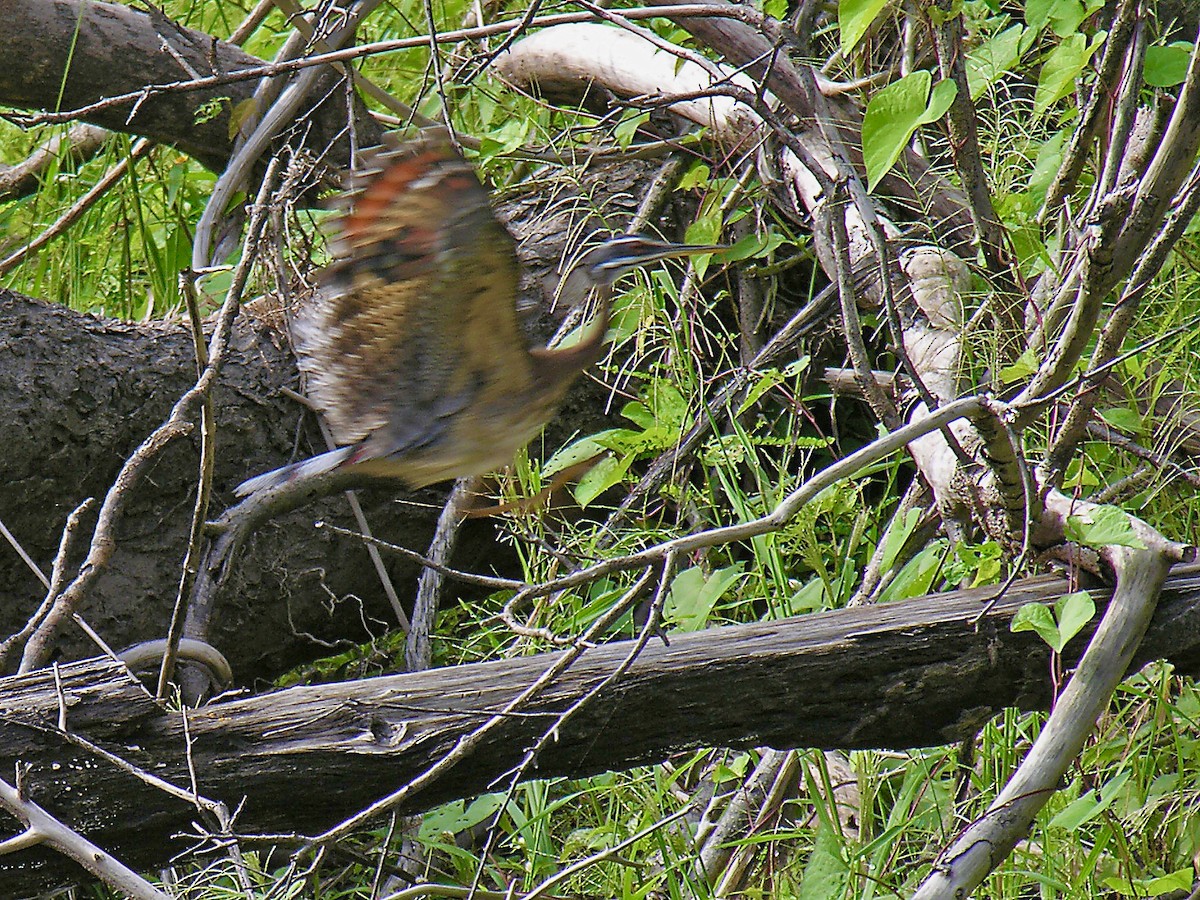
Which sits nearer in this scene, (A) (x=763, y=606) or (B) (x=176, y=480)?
(B) (x=176, y=480)

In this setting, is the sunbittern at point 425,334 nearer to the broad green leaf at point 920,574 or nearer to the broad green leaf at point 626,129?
the broad green leaf at point 920,574

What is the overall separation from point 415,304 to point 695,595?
3.30ft

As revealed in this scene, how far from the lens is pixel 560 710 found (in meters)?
1.35

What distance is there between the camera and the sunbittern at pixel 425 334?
2.83ft

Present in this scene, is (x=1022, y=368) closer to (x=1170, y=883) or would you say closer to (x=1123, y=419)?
(x=1123, y=419)

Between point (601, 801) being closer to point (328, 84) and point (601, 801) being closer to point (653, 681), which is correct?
point (653, 681)

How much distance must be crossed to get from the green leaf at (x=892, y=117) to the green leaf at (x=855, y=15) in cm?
6

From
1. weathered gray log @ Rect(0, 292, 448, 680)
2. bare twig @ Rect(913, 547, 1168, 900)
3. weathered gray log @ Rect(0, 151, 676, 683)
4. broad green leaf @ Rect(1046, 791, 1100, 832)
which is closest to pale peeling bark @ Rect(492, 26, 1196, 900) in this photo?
bare twig @ Rect(913, 547, 1168, 900)

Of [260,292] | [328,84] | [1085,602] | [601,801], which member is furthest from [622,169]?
[1085,602]

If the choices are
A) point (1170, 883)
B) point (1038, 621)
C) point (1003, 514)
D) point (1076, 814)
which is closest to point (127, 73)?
point (1003, 514)

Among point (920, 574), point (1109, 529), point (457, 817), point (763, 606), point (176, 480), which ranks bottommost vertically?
point (457, 817)

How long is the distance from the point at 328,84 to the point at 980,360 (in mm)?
1327

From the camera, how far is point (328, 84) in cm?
230

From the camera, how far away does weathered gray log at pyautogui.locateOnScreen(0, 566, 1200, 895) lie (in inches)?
49.4
